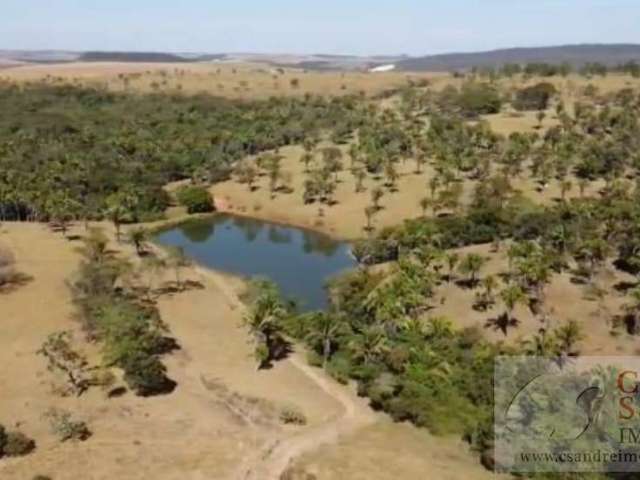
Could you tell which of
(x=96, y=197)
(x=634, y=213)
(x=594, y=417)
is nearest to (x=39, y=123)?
(x=96, y=197)

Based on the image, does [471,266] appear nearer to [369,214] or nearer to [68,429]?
[369,214]

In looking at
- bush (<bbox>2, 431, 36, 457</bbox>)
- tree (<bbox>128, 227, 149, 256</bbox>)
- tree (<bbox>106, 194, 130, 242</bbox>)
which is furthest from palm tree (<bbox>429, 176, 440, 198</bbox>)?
bush (<bbox>2, 431, 36, 457</bbox>)

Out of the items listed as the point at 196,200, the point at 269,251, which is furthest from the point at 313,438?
the point at 196,200

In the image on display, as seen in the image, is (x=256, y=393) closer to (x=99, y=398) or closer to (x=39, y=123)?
(x=99, y=398)

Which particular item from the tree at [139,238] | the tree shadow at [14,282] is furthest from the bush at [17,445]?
the tree at [139,238]

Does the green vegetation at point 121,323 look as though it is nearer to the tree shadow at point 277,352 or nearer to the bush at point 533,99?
the tree shadow at point 277,352

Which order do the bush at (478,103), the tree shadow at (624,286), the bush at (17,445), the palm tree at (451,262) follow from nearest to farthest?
1. the bush at (17,445)
2. the tree shadow at (624,286)
3. the palm tree at (451,262)
4. the bush at (478,103)
